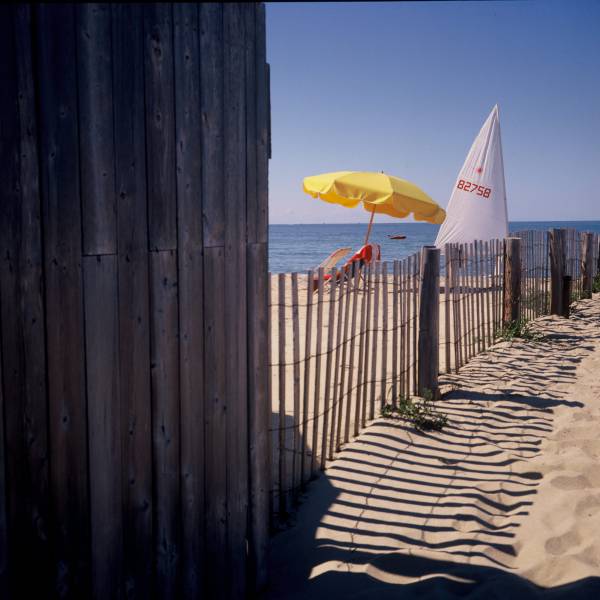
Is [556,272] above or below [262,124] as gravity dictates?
below

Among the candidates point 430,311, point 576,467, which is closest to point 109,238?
point 576,467

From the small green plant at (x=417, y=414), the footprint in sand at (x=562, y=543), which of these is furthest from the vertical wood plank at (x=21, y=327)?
the small green plant at (x=417, y=414)

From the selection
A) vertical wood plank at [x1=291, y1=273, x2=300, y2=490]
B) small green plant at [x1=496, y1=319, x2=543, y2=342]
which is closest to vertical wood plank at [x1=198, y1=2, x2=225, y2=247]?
vertical wood plank at [x1=291, y1=273, x2=300, y2=490]

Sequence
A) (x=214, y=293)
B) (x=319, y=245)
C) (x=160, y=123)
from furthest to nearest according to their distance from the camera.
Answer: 1. (x=319, y=245)
2. (x=214, y=293)
3. (x=160, y=123)

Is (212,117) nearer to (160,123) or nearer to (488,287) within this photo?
(160,123)

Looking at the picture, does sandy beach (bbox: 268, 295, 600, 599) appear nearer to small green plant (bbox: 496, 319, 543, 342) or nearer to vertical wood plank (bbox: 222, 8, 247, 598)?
vertical wood plank (bbox: 222, 8, 247, 598)

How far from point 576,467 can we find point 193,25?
3417mm

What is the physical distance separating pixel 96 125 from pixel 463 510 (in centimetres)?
276

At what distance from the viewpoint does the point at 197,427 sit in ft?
7.66

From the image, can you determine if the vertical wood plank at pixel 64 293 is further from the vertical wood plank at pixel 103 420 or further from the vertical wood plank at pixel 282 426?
the vertical wood plank at pixel 282 426

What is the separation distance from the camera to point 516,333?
7.57 metres

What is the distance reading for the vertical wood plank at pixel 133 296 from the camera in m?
1.93

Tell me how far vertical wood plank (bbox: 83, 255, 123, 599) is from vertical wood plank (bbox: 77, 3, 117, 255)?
108 millimetres

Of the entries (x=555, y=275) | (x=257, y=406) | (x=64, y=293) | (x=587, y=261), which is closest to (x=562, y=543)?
(x=257, y=406)
